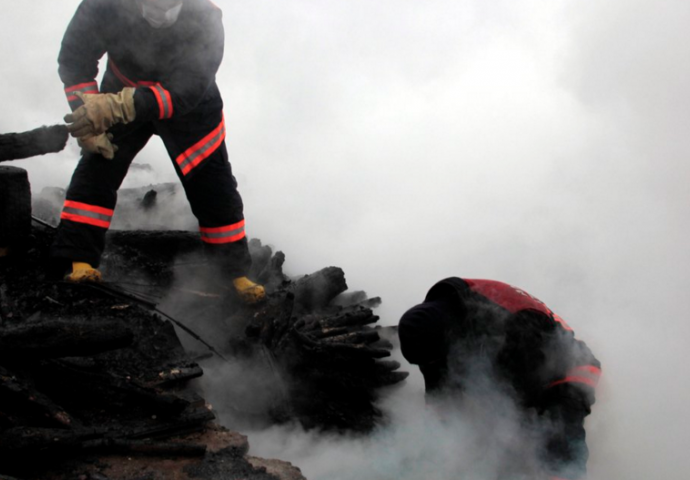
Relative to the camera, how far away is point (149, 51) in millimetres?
3730

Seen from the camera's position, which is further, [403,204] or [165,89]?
[403,204]

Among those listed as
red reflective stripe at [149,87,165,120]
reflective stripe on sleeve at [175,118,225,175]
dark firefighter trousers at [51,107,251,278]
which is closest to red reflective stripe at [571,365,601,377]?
dark firefighter trousers at [51,107,251,278]

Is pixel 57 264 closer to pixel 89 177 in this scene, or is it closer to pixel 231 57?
pixel 89 177

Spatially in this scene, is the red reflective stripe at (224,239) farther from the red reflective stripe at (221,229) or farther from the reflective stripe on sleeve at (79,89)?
the reflective stripe on sleeve at (79,89)

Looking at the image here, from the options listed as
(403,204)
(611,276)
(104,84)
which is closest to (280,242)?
(403,204)

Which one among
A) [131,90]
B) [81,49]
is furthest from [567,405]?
[81,49]

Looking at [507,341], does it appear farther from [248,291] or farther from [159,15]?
[159,15]

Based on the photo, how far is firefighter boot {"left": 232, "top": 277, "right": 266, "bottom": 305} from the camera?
14.2 feet

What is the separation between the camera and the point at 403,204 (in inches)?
252

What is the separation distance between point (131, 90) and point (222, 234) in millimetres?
1139

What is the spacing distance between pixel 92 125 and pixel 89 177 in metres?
0.45

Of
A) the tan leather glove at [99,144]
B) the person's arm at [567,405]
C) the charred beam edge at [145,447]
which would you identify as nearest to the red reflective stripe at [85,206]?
the tan leather glove at [99,144]

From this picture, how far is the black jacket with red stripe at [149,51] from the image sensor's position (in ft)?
12.0

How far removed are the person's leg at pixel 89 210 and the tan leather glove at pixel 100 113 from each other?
325mm
